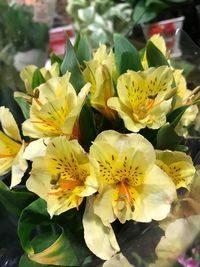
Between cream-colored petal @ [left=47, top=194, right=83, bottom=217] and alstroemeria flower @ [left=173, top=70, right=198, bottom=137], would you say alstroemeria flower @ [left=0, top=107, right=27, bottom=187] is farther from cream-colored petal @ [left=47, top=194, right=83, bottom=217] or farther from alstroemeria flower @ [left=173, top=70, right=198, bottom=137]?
alstroemeria flower @ [left=173, top=70, right=198, bottom=137]

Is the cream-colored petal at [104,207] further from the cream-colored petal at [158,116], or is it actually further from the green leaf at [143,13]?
the green leaf at [143,13]

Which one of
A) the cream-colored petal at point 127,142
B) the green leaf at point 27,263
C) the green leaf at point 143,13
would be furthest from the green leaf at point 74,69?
the green leaf at point 143,13

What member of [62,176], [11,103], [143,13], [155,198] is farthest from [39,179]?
[143,13]

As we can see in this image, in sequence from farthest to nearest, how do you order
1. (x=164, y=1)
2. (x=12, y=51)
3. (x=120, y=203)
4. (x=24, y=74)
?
(x=164, y=1)
(x=12, y=51)
(x=24, y=74)
(x=120, y=203)

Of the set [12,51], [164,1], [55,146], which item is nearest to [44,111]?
[55,146]

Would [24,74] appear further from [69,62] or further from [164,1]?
[164,1]

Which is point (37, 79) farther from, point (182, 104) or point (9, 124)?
point (182, 104)
